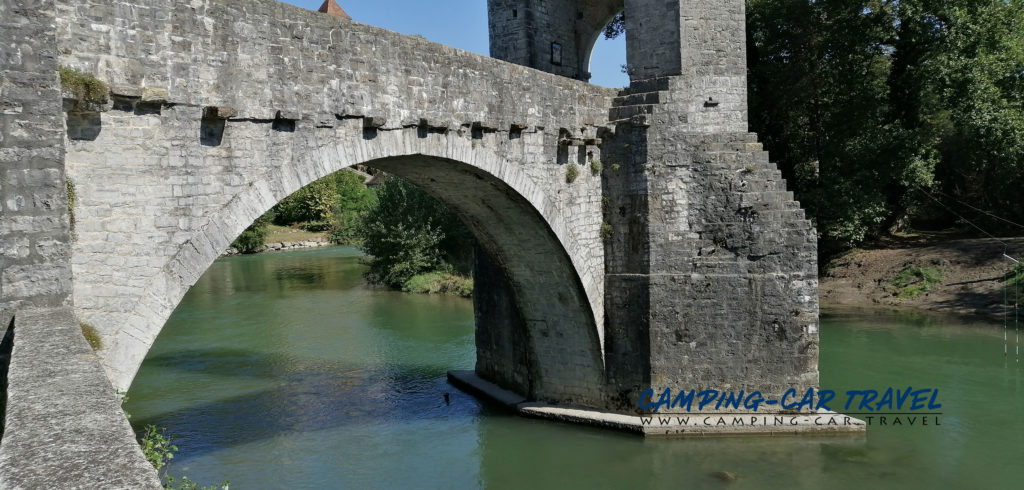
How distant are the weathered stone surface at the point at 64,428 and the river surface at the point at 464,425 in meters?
5.53

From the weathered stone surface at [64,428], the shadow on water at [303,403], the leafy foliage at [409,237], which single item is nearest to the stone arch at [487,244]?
the shadow on water at [303,403]

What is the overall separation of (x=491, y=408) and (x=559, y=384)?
111 cm

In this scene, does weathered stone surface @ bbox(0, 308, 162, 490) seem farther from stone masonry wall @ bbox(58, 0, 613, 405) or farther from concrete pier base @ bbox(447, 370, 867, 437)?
concrete pier base @ bbox(447, 370, 867, 437)

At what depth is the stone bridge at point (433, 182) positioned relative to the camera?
4383 millimetres

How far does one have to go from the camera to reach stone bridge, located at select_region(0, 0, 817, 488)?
438cm

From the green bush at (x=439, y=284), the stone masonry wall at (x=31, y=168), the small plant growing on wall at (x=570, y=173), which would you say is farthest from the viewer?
the green bush at (x=439, y=284)

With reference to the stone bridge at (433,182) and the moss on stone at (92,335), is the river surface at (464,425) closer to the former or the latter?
the stone bridge at (433,182)

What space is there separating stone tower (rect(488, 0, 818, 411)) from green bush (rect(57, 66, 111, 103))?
613cm

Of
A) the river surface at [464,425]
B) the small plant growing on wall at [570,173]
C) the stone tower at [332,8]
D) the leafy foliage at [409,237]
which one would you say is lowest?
the river surface at [464,425]

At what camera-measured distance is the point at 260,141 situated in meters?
6.26

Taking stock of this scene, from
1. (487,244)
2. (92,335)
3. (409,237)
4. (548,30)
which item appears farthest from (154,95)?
(409,237)

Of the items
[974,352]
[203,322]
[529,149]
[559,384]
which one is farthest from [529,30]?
[203,322]

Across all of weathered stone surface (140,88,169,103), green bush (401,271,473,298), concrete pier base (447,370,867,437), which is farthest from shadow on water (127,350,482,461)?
green bush (401,271,473,298)

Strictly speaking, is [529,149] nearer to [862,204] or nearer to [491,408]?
[491,408]
